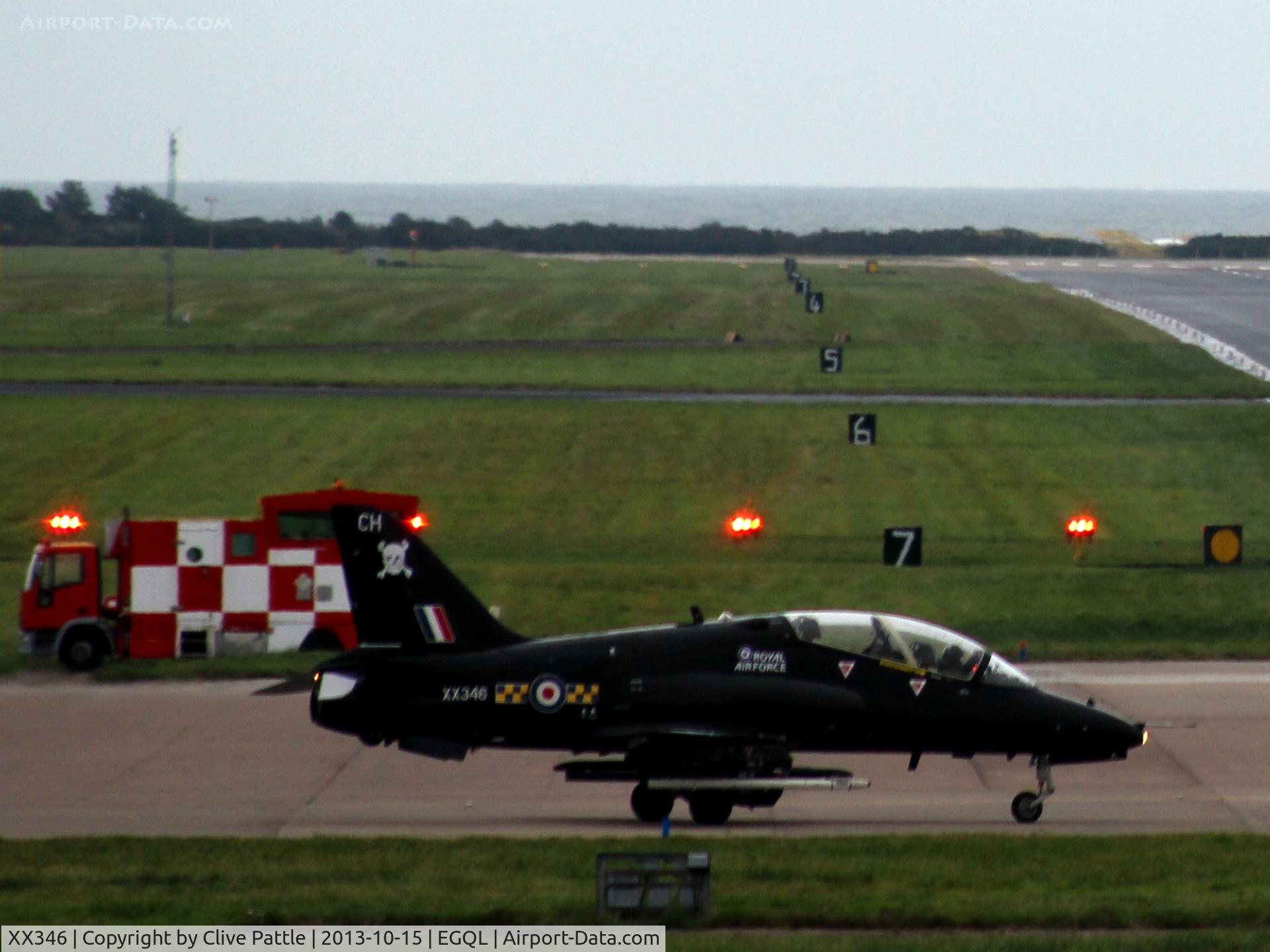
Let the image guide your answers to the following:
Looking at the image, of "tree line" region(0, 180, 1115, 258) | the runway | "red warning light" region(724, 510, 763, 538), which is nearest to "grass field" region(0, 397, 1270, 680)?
"red warning light" region(724, 510, 763, 538)

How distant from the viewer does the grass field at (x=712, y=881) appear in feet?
40.1

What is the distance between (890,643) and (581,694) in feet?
10.00

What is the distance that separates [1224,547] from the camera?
29.1 m

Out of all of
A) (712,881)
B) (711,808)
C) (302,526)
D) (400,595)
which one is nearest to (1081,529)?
(302,526)

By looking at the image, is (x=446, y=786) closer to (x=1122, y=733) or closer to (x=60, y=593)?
(x=1122, y=733)

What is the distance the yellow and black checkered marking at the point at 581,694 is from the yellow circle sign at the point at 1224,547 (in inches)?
633

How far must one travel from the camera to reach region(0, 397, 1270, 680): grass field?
90.0 feet

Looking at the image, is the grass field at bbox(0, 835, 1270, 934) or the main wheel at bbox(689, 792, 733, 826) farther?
the main wheel at bbox(689, 792, 733, 826)

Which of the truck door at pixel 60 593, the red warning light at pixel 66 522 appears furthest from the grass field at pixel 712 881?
the red warning light at pixel 66 522

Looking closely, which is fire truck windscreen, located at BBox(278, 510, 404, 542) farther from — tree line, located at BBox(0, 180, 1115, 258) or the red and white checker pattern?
tree line, located at BBox(0, 180, 1115, 258)

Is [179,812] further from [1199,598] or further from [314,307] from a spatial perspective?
[314,307]

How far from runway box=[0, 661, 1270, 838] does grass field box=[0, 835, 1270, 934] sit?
1216 millimetres

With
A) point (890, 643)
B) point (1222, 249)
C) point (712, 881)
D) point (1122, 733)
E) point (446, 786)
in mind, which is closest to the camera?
point (712, 881)

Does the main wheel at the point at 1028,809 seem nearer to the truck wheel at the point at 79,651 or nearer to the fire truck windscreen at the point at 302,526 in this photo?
the fire truck windscreen at the point at 302,526
